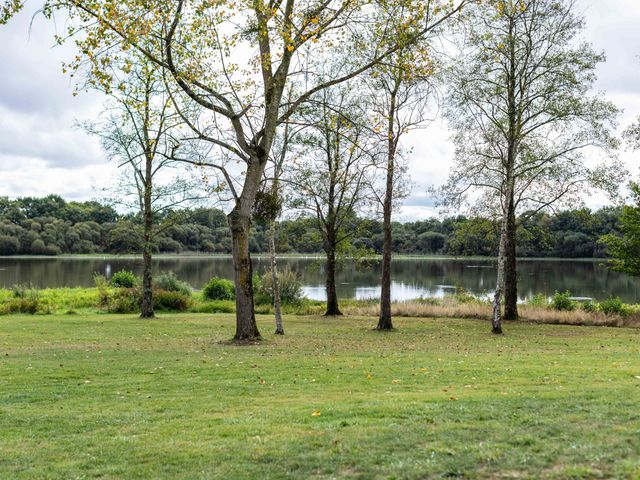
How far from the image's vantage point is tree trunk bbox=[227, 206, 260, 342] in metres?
16.3

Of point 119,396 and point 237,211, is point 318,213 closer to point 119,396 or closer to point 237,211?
point 237,211

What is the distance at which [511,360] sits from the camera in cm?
1323

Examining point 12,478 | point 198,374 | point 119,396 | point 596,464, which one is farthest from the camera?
point 198,374

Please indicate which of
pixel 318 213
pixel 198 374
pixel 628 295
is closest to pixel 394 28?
pixel 198 374

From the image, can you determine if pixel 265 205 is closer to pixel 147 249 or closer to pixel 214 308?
pixel 147 249

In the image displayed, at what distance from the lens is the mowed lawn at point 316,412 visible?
17.8ft

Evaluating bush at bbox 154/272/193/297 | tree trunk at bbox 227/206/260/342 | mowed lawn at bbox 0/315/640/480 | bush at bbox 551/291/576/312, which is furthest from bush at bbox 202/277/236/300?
mowed lawn at bbox 0/315/640/480

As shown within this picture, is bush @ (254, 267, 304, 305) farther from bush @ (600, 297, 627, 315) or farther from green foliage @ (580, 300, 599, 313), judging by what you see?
bush @ (600, 297, 627, 315)

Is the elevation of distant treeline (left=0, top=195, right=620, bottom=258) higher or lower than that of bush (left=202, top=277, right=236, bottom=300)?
higher

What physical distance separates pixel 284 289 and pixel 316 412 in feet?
91.4

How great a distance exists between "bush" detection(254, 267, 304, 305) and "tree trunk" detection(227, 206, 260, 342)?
57.7ft

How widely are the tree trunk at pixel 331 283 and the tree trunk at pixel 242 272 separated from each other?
43.5 ft

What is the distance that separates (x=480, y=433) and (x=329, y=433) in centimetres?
156

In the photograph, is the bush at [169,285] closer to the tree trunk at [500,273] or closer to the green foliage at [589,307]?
Answer: the tree trunk at [500,273]
